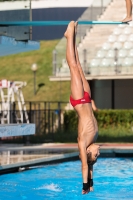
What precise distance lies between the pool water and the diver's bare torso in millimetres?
3226

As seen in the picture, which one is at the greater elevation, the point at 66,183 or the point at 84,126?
the point at 84,126

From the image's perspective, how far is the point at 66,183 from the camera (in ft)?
41.8

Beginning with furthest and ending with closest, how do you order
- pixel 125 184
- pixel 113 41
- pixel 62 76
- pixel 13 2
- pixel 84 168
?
1. pixel 113 41
2. pixel 62 76
3. pixel 13 2
4. pixel 125 184
5. pixel 84 168

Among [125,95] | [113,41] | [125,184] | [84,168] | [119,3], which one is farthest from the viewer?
[119,3]

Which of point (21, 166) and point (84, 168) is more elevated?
point (84, 168)

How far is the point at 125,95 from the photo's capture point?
2953 cm

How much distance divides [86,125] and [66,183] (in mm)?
5180

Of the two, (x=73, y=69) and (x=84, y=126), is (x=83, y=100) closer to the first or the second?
(x=84, y=126)

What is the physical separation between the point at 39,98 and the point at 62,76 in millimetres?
9301

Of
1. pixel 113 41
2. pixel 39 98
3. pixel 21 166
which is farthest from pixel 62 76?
pixel 21 166

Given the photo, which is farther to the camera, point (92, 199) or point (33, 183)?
point (33, 183)

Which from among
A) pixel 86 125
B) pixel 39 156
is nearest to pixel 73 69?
pixel 86 125

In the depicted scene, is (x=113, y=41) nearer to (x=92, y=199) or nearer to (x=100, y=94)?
(x=100, y=94)

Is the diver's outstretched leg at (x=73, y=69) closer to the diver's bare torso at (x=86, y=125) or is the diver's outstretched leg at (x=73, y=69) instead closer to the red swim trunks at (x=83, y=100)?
the red swim trunks at (x=83, y=100)
